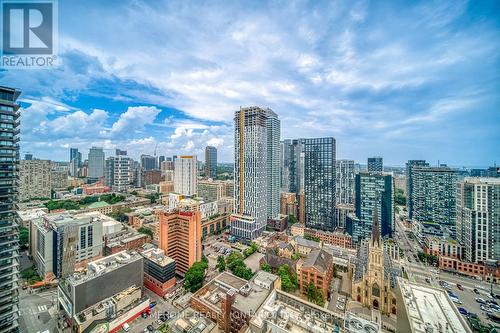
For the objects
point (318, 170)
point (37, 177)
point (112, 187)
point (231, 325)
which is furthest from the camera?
point (112, 187)

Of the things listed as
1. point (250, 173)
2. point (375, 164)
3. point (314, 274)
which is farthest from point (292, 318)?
point (375, 164)

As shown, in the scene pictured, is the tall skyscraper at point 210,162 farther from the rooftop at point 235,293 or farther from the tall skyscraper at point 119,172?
the rooftop at point 235,293

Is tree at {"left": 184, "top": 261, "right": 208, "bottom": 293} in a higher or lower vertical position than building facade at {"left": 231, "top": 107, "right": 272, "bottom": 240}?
lower

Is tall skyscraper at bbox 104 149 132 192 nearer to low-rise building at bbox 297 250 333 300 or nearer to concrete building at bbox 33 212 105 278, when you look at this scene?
concrete building at bbox 33 212 105 278

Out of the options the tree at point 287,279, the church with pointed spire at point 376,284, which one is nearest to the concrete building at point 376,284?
the church with pointed spire at point 376,284

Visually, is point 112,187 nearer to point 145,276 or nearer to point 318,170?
point 145,276

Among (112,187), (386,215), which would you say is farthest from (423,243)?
(112,187)

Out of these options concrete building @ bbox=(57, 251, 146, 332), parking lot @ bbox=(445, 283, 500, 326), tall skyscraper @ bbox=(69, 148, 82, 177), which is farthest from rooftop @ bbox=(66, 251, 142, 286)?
tall skyscraper @ bbox=(69, 148, 82, 177)
